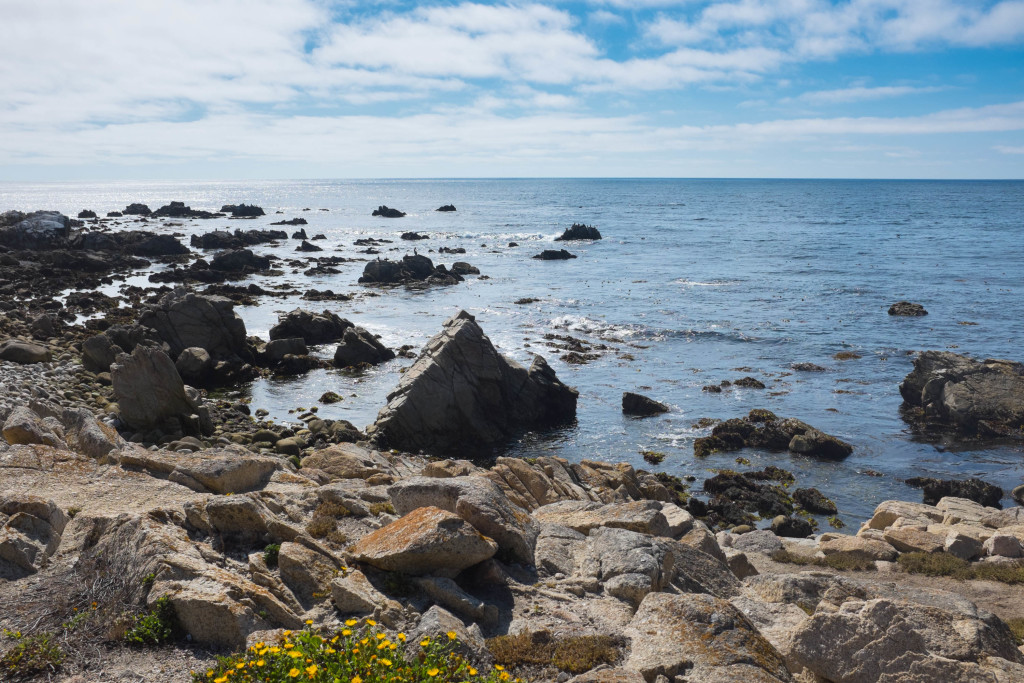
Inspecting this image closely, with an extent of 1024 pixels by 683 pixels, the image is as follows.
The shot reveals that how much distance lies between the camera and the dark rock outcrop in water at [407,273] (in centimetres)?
7156

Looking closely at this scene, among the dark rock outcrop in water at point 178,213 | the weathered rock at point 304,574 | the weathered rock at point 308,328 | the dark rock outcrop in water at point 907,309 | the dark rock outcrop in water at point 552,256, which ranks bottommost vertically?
the weathered rock at point 308,328

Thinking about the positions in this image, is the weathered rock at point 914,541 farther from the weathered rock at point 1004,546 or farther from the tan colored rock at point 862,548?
the weathered rock at point 1004,546

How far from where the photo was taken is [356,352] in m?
42.6

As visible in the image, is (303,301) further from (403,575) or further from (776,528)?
(403,575)

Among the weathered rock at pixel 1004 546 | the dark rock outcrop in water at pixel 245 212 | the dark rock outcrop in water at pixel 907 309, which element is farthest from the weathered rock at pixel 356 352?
the dark rock outcrop in water at pixel 245 212

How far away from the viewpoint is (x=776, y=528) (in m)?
23.5

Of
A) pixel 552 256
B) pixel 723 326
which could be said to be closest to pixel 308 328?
pixel 723 326

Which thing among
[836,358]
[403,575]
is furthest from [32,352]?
[836,358]

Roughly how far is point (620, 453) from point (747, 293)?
3920 centimetres

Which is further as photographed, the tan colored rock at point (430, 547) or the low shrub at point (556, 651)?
the tan colored rock at point (430, 547)

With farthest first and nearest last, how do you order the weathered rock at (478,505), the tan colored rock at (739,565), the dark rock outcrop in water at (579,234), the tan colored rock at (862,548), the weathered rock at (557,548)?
the dark rock outcrop in water at (579,234)
the tan colored rock at (862,548)
the tan colored rock at (739,565)
the weathered rock at (557,548)
the weathered rock at (478,505)

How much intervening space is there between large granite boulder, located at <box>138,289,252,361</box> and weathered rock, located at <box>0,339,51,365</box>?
5.60m

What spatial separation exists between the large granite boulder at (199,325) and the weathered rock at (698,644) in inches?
1449

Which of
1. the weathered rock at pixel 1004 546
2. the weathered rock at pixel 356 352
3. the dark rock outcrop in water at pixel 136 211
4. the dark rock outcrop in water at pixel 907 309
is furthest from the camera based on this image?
the dark rock outcrop in water at pixel 136 211
